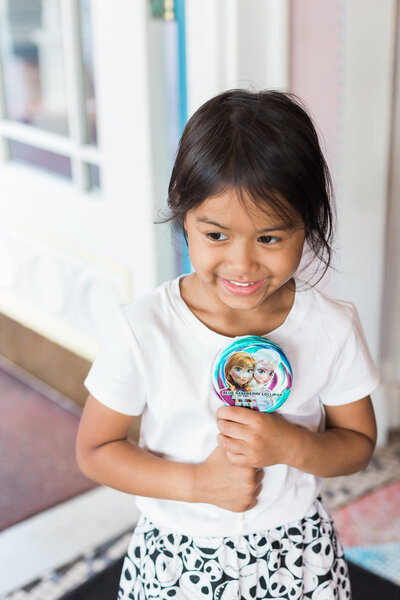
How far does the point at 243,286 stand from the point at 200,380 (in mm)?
156

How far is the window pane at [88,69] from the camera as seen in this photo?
209 cm

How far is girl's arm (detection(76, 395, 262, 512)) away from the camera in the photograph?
965 mm

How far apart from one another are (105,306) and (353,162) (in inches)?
34.2

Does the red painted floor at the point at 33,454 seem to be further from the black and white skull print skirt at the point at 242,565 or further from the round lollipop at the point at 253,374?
the round lollipop at the point at 253,374

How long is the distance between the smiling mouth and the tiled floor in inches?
45.3

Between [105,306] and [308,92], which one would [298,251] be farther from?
[105,306]

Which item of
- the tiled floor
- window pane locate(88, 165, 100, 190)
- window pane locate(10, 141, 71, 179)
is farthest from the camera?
window pane locate(10, 141, 71, 179)

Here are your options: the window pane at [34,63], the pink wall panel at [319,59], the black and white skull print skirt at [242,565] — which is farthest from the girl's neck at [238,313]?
the window pane at [34,63]

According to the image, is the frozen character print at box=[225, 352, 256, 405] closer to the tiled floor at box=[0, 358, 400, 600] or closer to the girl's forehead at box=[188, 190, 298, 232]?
the girl's forehead at box=[188, 190, 298, 232]

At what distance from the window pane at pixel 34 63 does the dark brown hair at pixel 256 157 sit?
1.50 metres

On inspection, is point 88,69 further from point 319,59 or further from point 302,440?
point 302,440

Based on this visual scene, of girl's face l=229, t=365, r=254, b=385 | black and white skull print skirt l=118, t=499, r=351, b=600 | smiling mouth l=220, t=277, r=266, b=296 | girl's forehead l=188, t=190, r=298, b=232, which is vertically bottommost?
black and white skull print skirt l=118, t=499, r=351, b=600

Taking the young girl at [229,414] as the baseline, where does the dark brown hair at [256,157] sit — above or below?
above

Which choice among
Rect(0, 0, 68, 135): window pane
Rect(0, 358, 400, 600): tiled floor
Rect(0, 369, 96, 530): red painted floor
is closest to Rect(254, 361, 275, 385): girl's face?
Rect(0, 358, 400, 600): tiled floor
